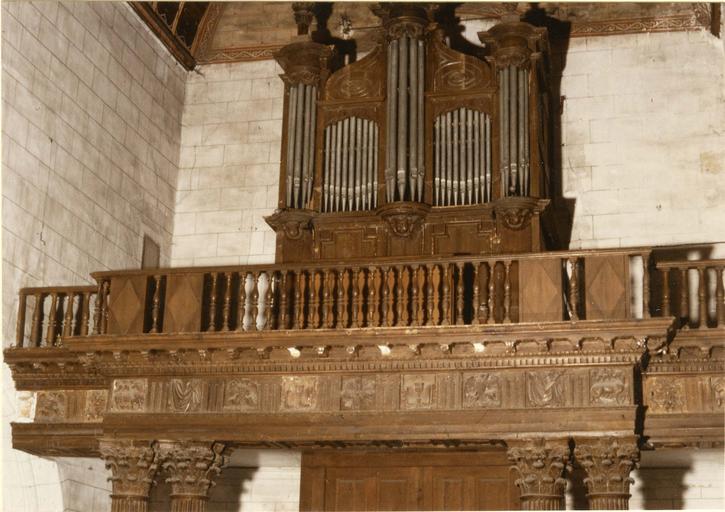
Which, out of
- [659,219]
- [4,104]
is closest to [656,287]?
[659,219]

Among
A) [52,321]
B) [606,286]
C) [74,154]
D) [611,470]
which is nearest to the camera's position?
[611,470]

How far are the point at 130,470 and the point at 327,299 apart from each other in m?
2.89

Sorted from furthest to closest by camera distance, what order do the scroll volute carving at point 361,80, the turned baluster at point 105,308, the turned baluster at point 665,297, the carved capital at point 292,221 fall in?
the scroll volute carving at point 361,80
the carved capital at point 292,221
the turned baluster at point 105,308
the turned baluster at point 665,297

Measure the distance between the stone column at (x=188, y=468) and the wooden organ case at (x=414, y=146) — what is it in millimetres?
2993

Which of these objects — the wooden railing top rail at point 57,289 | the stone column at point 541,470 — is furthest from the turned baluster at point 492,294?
the wooden railing top rail at point 57,289

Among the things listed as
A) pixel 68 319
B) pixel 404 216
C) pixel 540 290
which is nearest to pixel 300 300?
pixel 404 216

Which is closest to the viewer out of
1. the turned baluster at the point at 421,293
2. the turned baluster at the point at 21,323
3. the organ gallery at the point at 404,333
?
the organ gallery at the point at 404,333

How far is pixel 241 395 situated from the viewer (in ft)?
45.1

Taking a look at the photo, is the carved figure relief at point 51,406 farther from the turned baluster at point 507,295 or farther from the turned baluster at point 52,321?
the turned baluster at point 507,295

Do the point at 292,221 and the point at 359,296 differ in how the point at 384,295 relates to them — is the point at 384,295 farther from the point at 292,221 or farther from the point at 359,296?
the point at 292,221

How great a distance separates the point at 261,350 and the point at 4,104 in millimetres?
4035

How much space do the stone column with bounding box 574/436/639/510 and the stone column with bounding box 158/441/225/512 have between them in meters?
4.13

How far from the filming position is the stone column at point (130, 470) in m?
13.8

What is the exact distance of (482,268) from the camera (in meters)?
13.8
